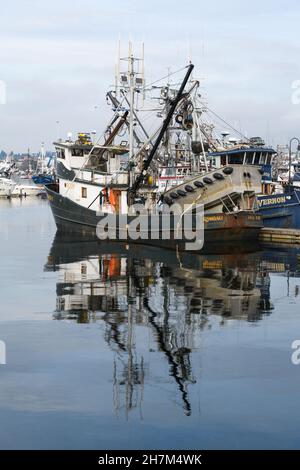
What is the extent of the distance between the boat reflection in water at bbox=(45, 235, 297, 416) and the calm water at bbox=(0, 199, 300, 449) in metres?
0.05

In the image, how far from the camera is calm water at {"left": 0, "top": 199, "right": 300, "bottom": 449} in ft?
42.7

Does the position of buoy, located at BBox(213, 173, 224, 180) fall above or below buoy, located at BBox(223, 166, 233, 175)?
below

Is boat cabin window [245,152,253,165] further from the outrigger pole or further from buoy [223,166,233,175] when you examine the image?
the outrigger pole

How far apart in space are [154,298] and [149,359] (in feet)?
27.0

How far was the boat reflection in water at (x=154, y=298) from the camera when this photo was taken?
55.5ft

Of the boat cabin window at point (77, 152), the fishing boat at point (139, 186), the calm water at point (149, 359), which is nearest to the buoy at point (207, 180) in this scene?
the fishing boat at point (139, 186)

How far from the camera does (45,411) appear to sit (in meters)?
13.9

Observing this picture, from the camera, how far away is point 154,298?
83.6 feet

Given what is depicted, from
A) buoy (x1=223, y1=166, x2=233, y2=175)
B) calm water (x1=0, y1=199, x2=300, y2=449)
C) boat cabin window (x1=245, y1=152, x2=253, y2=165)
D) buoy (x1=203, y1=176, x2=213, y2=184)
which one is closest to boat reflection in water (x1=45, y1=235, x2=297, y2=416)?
calm water (x1=0, y1=199, x2=300, y2=449)

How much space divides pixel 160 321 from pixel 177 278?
910 cm

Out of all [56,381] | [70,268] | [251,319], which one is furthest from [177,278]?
[56,381]

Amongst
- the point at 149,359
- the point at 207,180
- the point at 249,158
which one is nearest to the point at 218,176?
the point at 207,180

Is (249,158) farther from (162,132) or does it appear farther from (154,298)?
(154,298)

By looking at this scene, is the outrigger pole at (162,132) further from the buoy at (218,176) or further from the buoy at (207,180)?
the buoy at (218,176)
